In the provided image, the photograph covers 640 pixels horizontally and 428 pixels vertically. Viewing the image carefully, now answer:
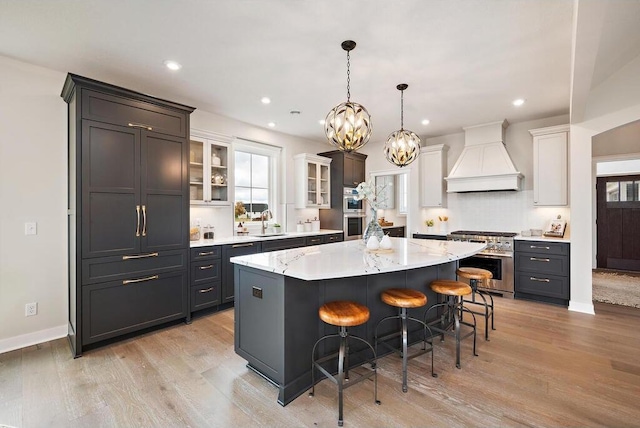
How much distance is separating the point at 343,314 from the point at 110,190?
8.61 ft

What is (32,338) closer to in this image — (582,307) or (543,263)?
(543,263)

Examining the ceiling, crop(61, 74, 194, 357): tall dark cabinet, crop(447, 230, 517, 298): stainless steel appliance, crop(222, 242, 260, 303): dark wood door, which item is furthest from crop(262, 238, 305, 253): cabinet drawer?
crop(447, 230, 517, 298): stainless steel appliance

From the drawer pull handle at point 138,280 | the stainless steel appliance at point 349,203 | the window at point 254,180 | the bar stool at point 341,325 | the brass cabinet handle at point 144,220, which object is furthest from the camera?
the stainless steel appliance at point 349,203

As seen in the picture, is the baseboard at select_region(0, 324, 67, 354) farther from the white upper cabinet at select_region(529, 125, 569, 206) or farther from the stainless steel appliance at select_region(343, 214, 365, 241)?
the white upper cabinet at select_region(529, 125, 569, 206)

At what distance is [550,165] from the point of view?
14.8 ft

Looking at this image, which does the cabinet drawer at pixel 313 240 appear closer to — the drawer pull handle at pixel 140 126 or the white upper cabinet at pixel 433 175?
the white upper cabinet at pixel 433 175

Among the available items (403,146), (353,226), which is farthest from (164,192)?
(353,226)

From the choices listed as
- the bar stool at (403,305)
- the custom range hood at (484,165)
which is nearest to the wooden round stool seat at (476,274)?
the bar stool at (403,305)

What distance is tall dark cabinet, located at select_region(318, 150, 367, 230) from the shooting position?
6.05 meters

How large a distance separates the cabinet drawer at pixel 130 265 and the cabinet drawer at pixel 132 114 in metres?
1.38

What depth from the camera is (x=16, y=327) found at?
2.94 m

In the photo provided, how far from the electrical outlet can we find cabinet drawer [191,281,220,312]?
147 cm

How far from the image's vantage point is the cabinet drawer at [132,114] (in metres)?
2.89

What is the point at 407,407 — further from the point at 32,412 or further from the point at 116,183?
the point at 116,183
